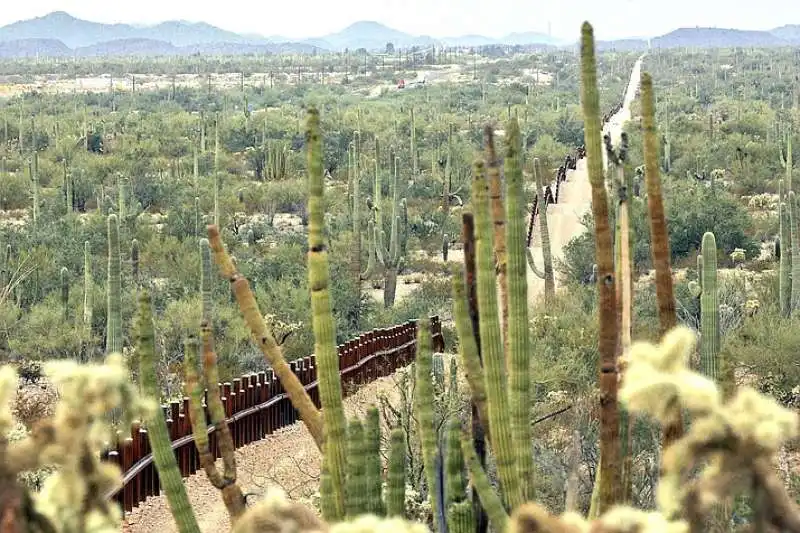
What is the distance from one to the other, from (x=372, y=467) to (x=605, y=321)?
97 cm

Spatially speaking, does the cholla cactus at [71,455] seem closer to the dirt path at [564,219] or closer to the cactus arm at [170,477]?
the cactus arm at [170,477]

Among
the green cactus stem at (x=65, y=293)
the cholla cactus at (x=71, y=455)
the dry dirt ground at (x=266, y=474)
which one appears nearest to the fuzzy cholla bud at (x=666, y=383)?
the cholla cactus at (x=71, y=455)

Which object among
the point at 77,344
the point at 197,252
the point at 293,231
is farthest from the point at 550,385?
the point at 293,231

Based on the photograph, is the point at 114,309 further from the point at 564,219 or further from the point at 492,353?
the point at 564,219

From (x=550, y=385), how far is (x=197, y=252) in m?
10.3

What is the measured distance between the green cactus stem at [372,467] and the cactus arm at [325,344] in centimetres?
10

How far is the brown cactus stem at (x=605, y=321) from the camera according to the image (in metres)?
4.15

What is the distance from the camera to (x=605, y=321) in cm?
419

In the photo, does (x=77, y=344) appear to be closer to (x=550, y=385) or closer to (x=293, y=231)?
(x=550, y=385)

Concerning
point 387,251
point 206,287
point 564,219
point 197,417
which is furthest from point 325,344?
point 564,219

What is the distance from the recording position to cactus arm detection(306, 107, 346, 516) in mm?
4238

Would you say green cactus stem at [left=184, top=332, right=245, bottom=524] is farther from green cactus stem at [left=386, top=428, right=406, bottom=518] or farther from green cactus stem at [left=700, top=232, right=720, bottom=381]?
green cactus stem at [left=700, top=232, right=720, bottom=381]

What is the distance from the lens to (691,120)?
47656mm

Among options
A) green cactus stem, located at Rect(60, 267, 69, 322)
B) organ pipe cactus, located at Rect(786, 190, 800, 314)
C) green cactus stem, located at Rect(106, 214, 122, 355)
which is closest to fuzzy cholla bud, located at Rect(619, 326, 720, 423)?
green cactus stem, located at Rect(106, 214, 122, 355)
